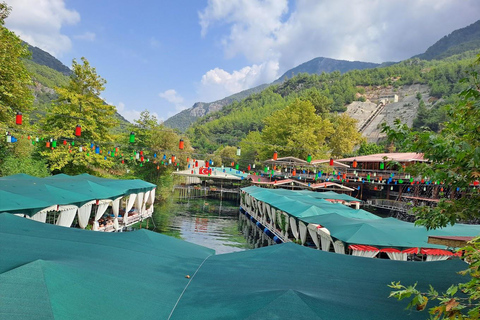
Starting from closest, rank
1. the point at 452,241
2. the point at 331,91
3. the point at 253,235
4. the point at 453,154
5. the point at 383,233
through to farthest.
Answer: the point at 453,154
the point at 452,241
the point at 383,233
the point at 253,235
the point at 331,91

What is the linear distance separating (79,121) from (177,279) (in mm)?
22727

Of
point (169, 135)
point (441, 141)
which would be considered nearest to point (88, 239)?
point (441, 141)

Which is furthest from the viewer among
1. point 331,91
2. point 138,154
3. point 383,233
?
point 331,91

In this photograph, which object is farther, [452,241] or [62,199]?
[62,199]

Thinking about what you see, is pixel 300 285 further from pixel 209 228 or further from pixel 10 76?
pixel 10 76

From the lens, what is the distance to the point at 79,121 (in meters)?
23.9

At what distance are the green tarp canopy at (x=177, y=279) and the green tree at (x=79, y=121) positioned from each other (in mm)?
18957

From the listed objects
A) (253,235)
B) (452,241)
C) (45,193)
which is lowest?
(253,235)

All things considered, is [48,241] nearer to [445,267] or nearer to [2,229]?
[2,229]

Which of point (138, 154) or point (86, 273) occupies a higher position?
point (138, 154)

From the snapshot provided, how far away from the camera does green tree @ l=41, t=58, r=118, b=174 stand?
23.8 m

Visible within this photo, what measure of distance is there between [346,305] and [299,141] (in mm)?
40670

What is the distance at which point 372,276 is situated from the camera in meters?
5.22

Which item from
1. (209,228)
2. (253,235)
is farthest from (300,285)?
(209,228)
